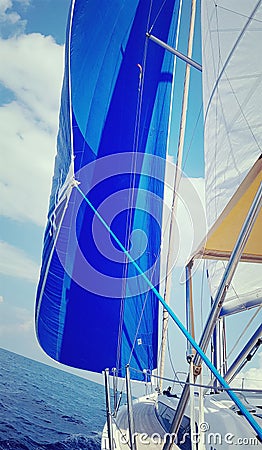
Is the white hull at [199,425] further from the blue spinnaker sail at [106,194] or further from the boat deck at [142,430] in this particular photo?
the blue spinnaker sail at [106,194]

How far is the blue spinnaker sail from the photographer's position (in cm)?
390

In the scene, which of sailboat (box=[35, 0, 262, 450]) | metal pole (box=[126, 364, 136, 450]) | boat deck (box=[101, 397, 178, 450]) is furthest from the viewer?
boat deck (box=[101, 397, 178, 450])

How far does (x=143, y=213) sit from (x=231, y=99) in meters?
2.80

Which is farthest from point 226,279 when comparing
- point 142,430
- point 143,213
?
point 143,213

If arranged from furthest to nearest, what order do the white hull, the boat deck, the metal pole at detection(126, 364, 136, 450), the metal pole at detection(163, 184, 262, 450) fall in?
the boat deck
the metal pole at detection(126, 364, 136, 450)
the white hull
the metal pole at detection(163, 184, 262, 450)

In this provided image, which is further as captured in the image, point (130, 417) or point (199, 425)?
point (130, 417)

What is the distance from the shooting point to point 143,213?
509 cm

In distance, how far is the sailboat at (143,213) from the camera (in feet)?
7.47

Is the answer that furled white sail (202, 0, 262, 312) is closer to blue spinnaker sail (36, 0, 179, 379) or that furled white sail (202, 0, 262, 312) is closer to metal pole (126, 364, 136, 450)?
metal pole (126, 364, 136, 450)

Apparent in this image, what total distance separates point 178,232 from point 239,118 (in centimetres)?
211

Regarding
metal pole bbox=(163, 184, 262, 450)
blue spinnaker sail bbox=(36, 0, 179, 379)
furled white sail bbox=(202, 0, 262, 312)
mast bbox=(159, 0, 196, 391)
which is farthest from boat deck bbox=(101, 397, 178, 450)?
furled white sail bbox=(202, 0, 262, 312)

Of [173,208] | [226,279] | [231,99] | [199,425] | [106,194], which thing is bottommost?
[199,425]

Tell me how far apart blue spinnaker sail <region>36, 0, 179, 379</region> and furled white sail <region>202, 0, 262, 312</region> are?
1.36 meters

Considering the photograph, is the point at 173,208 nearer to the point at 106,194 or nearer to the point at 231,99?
the point at 106,194
